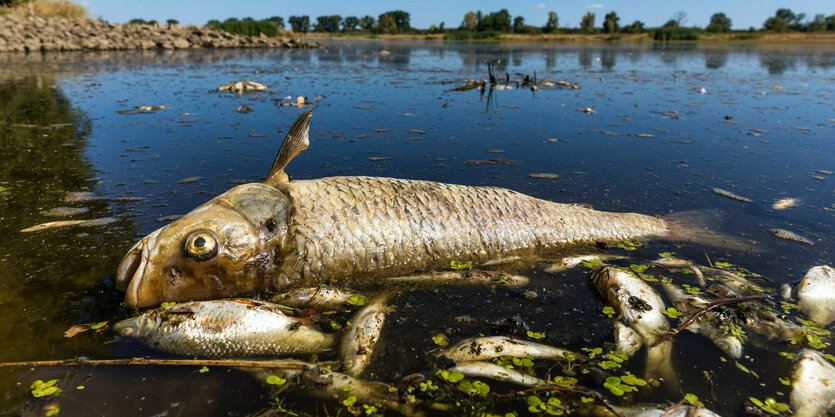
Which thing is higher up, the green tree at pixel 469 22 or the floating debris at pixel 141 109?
the green tree at pixel 469 22

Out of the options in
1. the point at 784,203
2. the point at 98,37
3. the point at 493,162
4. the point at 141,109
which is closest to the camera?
the point at 784,203

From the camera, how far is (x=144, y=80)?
17188mm

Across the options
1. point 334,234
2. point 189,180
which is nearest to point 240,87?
point 189,180

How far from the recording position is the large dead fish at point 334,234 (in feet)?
10.7

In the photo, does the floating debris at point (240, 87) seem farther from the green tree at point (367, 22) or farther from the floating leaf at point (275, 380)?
the green tree at point (367, 22)

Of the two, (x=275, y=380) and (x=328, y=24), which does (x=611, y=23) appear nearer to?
(x=328, y=24)

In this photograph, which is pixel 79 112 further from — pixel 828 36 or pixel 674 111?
pixel 828 36

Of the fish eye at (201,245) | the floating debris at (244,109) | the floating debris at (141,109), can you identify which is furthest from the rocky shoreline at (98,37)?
the fish eye at (201,245)

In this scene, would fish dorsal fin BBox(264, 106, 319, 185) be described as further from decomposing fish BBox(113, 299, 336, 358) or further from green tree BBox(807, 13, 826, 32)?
green tree BBox(807, 13, 826, 32)

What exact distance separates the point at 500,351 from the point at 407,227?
1453 millimetres

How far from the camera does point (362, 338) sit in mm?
2902

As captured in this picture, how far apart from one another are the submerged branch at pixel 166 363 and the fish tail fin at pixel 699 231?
4015 mm

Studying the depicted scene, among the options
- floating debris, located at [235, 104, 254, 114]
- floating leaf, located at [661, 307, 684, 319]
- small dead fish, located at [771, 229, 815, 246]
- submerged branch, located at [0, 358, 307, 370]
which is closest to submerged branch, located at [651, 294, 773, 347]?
floating leaf, located at [661, 307, 684, 319]

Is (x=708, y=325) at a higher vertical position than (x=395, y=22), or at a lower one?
lower
